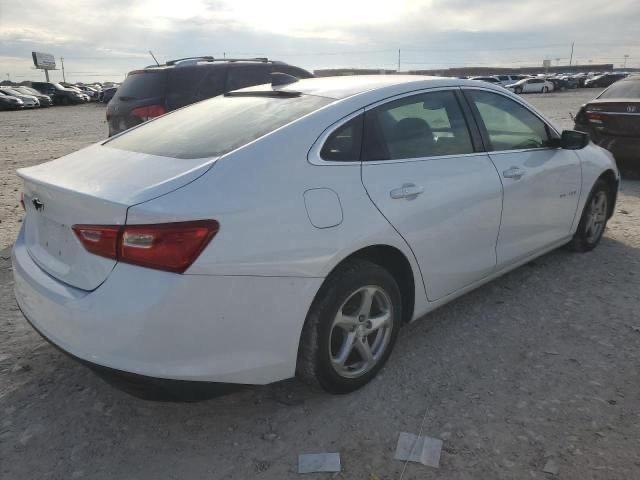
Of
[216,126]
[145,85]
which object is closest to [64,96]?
[145,85]

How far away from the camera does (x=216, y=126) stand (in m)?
2.89

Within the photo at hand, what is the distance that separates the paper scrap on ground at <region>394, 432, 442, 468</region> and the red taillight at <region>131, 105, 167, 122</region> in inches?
198

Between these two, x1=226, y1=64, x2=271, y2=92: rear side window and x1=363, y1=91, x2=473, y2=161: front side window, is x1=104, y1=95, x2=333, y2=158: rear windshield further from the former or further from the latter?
x1=226, y1=64, x2=271, y2=92: rear side window

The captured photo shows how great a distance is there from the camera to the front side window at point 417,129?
9.36 ft

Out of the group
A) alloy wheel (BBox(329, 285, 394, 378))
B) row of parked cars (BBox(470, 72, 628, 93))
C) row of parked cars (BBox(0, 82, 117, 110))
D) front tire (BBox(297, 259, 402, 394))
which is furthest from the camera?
row of parked cars (BBox(470, 72, 628, 93))

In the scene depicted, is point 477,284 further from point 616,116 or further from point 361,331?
point 616,116

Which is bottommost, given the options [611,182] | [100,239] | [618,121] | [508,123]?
[611,182]

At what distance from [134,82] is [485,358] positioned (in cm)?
553

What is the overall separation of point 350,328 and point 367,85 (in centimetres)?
140

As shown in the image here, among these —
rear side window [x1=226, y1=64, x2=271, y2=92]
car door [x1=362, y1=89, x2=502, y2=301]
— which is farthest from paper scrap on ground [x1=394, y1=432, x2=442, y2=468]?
rear side window [x1=226, y1=64, x2=271, y2=92]

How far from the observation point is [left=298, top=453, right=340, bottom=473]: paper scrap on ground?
230cm

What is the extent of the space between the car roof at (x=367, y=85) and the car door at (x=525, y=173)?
1.00ft

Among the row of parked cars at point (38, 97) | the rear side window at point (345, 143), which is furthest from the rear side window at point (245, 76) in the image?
the row of parked cars at point (38, 97)

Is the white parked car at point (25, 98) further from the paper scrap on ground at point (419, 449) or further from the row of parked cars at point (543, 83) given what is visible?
the paper scrap on ground at point (419, 449)
